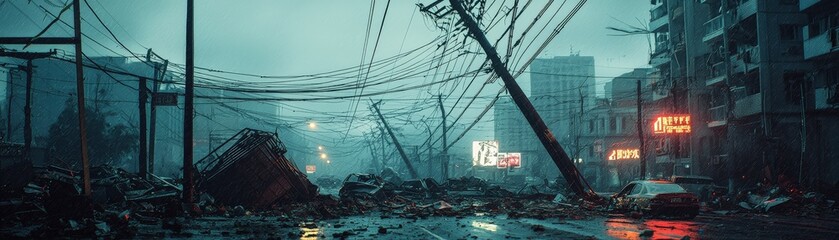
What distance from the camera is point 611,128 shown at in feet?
239

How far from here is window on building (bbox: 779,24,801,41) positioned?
36.2m

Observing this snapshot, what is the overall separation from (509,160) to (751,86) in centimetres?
4451

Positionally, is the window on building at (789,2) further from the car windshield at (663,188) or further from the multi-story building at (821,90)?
the car windshield at (663,188)

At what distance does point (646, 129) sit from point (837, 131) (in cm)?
2841

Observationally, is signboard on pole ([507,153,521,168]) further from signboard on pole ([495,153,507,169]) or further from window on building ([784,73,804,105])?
window on building ([784,73,804,105])

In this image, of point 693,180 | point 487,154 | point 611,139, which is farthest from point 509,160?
point 693,180

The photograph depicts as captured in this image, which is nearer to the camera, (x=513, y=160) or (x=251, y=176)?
(x=251, y=176)

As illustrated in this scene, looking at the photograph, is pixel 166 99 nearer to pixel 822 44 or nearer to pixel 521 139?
pixel 822 44

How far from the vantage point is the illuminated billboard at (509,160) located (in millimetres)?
81938

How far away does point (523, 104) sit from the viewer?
976 inches

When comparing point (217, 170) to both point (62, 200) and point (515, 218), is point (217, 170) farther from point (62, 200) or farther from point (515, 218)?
point (515, 218)

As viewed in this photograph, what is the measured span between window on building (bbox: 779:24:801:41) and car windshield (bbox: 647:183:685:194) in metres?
22.0

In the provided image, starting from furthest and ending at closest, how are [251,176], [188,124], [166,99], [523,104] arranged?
1. [523,104]
2. [166,99]
3. [251,176]
4. [188,124]

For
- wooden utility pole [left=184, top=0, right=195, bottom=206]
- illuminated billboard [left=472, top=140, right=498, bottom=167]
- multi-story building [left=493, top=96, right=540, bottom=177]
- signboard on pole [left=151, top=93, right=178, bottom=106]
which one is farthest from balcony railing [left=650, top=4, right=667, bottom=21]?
wooden utility pole [left=184, top=0, right=195, bottom=206]
